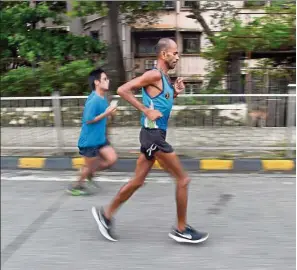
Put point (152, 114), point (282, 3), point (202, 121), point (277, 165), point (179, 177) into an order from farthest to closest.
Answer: point (282, 3)
point (202, 121)
point (277, 165)
point (179, 177)
point (152, 114)

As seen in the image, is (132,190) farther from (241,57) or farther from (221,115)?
(241,57)

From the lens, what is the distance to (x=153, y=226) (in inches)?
158

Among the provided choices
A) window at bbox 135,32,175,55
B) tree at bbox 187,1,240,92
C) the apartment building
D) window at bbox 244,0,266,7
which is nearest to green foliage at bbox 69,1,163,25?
the apartment building

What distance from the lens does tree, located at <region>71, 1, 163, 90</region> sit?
7441mm

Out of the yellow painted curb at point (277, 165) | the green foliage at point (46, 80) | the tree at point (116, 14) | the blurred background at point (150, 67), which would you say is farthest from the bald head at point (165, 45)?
the green foliage at point (46, 80)

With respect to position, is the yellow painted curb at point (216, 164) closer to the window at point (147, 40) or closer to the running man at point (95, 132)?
the running man at point (95, 132)

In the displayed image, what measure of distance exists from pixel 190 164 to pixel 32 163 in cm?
229

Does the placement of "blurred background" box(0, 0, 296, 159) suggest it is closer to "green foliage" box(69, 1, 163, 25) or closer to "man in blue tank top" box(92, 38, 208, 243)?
"green foliage" box(69, 1, 163, 25)

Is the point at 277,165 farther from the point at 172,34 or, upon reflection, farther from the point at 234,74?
the point at 172,34

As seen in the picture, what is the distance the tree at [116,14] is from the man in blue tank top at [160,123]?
3.41 metres

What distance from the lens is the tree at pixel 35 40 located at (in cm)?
1088

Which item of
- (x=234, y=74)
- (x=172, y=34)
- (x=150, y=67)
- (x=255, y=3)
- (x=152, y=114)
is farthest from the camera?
(x=172, y=34)

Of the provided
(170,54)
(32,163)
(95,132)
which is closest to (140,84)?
(170,54)

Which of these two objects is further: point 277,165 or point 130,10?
point 130,10
